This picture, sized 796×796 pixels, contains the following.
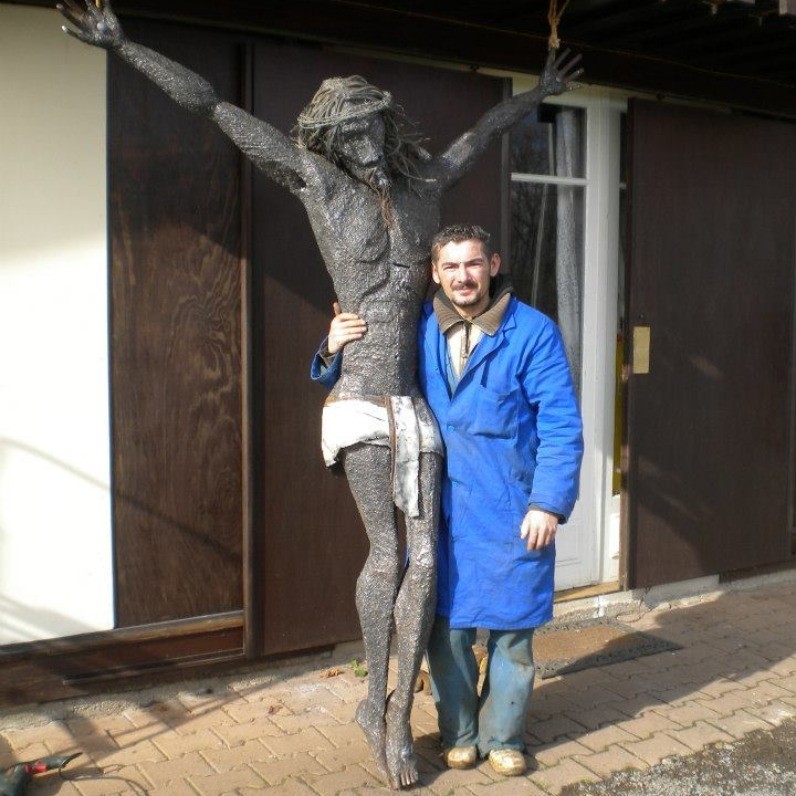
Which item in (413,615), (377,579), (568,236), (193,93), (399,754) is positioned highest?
(193,93)

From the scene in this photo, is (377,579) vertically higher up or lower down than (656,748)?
higher up

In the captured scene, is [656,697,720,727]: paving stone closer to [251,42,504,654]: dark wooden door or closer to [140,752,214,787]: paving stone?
[251,42,504,654]: dark wooden door

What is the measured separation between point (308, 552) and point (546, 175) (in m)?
2.42

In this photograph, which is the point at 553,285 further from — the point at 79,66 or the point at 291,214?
the point at 79,66

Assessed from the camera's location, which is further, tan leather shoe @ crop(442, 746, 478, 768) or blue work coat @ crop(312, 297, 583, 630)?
tan leather shoe @ crop(442, 746, 478, 768)

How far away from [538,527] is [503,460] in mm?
275

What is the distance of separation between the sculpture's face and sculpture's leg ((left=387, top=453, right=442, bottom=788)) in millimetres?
1015

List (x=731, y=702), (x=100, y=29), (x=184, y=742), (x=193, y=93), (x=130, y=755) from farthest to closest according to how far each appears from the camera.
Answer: (x=731, y=702) < (x=184, y=742) < (x=130, y=755) < (x=193, y=93) < (x=100, y=29)

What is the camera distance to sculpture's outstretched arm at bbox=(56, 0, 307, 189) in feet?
10.8

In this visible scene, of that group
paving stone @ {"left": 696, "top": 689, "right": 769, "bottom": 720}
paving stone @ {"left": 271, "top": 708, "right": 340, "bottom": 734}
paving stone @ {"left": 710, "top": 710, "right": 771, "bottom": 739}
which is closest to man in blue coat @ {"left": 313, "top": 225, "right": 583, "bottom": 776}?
paving stone @ {"left": 271, "top": 708, "right": 340, "bottom": 734}

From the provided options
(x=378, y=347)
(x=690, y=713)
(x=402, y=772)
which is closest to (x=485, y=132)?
(x=378, y=347)

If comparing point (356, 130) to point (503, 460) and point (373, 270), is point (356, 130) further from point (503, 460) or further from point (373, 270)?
point (503, 460)

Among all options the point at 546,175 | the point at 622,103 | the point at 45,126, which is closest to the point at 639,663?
the point at 546,175

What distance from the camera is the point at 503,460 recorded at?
367 centimetres
